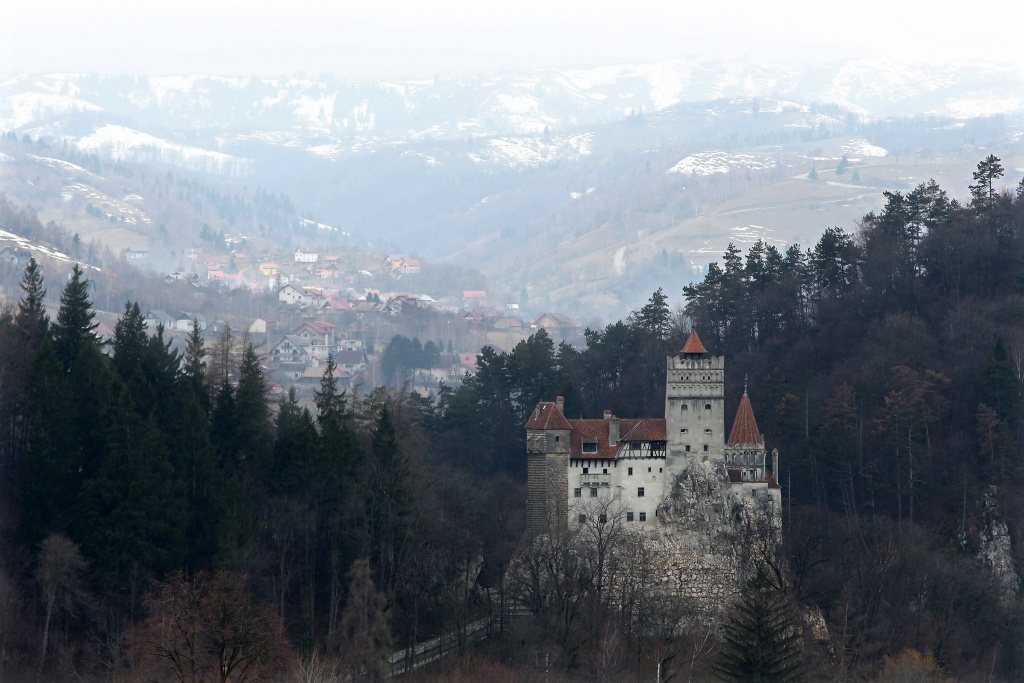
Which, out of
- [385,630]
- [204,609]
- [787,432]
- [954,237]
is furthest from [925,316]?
[204,609]

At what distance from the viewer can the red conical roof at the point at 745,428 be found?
7212cm

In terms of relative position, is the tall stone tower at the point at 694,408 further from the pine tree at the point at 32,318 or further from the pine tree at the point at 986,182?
the pine tree at the point at 986,182

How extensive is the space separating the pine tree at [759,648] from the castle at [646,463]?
7.99 meters

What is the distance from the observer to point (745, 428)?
7231cm

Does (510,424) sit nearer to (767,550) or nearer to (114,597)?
(767,550)

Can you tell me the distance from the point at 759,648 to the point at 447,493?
1796cm

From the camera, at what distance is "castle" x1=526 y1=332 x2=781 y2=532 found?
71750 millimetres

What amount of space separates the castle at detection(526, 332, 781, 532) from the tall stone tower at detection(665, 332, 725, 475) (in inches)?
1.6

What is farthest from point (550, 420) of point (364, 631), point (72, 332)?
point (72, 332)

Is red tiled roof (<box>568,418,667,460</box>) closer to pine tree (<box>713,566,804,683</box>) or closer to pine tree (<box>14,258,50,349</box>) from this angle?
pine tree (<box>713,566,804,683</box>)

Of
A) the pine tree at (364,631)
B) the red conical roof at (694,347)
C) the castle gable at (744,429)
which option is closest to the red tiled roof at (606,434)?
the castle gable at (744,429)

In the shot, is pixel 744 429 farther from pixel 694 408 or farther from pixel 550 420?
pixel 550 420

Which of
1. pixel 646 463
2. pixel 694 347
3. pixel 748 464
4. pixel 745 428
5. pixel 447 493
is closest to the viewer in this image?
pixel 748 464

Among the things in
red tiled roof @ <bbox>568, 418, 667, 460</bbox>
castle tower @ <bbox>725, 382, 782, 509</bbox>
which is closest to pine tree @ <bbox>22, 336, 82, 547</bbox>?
red tiled roof @ <bbox>568, 418, 667, 460</bbox>
